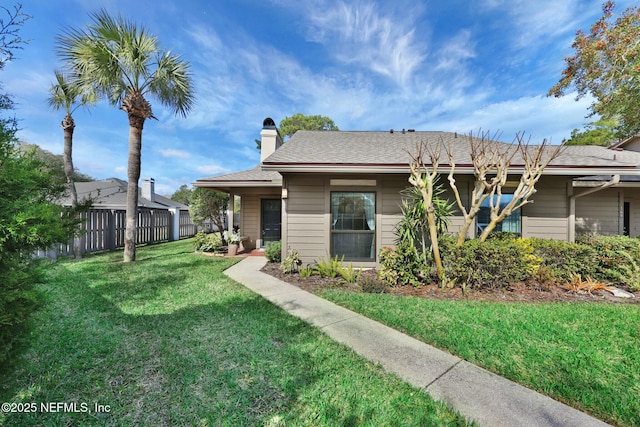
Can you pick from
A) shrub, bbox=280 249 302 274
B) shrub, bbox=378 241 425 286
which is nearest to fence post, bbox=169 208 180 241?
shrub, bbox=280 249 302 274

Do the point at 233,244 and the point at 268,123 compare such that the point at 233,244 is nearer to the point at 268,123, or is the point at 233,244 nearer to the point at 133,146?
the point at 133,146

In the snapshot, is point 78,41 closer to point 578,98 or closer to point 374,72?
point 374,72

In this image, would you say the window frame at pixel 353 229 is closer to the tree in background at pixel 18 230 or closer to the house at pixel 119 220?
the house at pixel 119 220

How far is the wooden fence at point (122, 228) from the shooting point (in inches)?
349

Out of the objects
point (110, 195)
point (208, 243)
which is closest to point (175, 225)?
point (110, 195)

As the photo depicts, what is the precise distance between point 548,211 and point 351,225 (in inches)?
211

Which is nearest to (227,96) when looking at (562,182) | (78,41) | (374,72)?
(78,41)

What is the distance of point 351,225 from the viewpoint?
681 centimetres

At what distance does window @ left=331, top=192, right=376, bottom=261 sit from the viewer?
6793 mm

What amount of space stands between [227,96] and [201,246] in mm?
7331

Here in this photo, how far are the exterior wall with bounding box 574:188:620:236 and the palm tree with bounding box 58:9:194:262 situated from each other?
1351 cm

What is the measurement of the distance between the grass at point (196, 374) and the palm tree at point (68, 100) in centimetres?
647

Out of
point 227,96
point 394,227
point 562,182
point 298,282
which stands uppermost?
point 227,96

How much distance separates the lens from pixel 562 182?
649 cm
